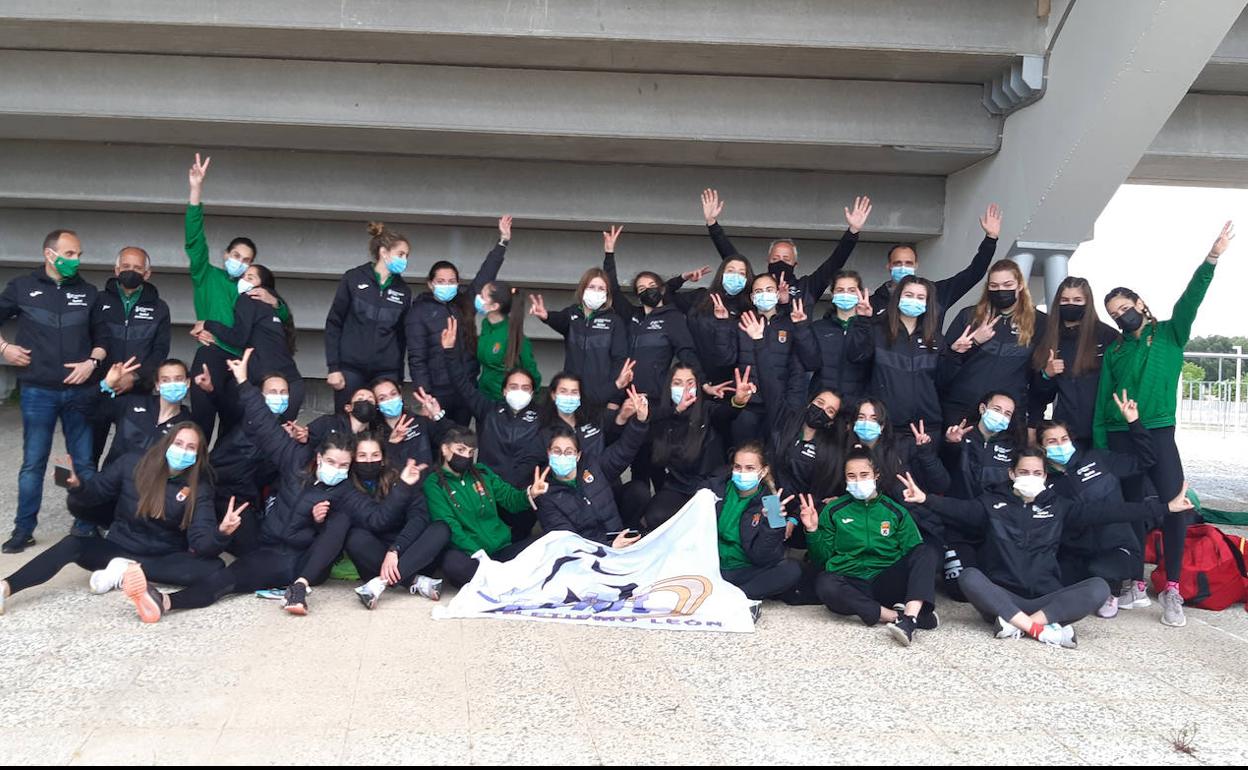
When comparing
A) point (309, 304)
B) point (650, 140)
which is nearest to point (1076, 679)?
point (650, 140)

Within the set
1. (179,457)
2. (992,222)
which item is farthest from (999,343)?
(179,457)

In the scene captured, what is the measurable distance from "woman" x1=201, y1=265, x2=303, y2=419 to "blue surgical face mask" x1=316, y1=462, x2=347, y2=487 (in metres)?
1.15

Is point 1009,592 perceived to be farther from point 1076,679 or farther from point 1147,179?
point 1147,179

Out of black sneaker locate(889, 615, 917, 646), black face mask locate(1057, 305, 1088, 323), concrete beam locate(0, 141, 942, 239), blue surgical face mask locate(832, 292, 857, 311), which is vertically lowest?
black sneaker locate(889, 615, 917, 646)

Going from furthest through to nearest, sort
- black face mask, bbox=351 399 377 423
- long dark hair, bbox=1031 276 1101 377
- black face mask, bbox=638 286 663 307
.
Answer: black face mask, bbox=638 286 663 307 → long dark hair, bbox=1031 276 1101 377 → black face mask, bbox=351 399 377 423

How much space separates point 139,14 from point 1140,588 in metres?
7.84

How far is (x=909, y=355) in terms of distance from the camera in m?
7.16

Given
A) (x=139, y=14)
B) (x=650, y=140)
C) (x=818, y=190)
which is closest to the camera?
(x=139, y=14)

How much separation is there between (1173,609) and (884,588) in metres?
1.77

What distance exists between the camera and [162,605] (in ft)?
19.4

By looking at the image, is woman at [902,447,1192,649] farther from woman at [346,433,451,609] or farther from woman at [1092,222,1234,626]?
woman at [346,433,451,609]

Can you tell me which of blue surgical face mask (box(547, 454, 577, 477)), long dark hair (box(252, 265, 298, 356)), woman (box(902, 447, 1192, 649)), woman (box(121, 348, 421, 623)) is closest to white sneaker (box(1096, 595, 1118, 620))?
woman (box(902, 447, 1192, 649))

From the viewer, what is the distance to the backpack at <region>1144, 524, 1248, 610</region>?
683 cm

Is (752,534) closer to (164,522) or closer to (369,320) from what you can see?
(369,320)
